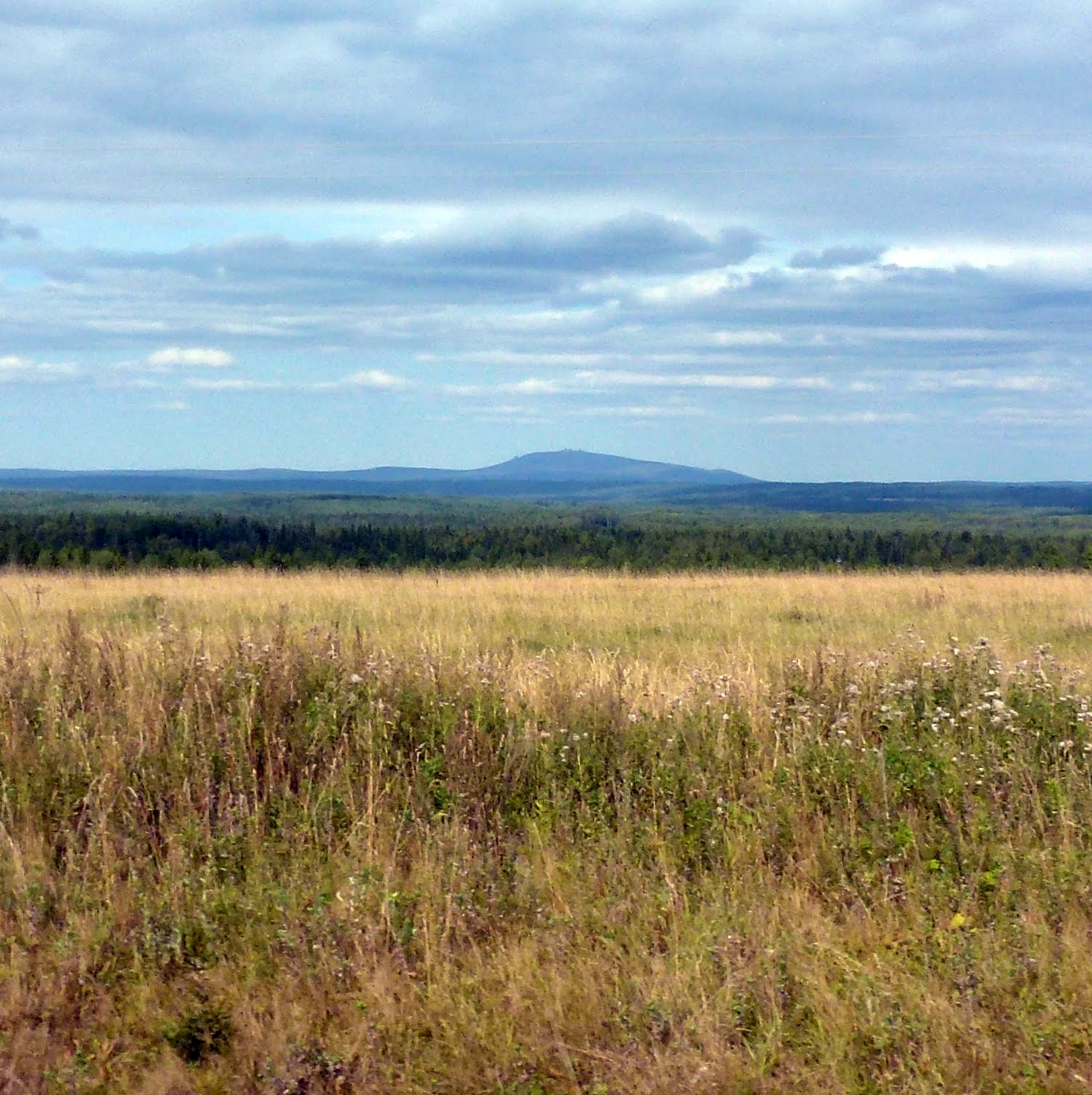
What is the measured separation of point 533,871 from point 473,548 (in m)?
39.4

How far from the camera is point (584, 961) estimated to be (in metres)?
4.46

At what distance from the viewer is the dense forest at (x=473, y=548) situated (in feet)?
110

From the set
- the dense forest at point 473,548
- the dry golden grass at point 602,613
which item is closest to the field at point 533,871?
the dry golden grass at point 602,613

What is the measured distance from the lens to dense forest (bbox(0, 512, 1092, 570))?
33531 mm

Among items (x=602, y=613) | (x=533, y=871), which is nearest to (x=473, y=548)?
(x=602, y=613)

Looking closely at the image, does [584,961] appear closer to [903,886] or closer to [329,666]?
[903,886]

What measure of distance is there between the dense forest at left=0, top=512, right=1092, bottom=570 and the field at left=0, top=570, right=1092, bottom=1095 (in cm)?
2103

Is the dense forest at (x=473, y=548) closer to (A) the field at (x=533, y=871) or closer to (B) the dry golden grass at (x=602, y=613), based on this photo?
(B) the dry golden grass at (x=602, y=613)

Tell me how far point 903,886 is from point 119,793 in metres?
3.55

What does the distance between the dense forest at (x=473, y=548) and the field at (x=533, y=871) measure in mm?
21025

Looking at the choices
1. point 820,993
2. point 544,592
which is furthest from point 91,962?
point 544,592

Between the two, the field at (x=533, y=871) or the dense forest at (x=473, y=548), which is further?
the dense forest at (x=473, y=548)

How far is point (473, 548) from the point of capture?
1750 inches

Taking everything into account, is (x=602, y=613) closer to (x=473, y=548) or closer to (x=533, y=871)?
(x=533, y=871)
